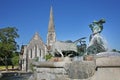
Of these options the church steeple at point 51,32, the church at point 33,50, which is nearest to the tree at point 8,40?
the church at point 33,50

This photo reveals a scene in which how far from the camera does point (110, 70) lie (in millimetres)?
5031

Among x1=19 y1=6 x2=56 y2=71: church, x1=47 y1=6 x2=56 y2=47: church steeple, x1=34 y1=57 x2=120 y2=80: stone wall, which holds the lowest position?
x1=34 y1=57 x2=120 y2=80: stone wall

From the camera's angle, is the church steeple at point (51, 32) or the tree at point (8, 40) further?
the church steeple at point (51, 32)

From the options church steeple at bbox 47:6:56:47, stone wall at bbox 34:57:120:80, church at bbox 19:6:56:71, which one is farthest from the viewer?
church steeple at bbox 47:6:56:47

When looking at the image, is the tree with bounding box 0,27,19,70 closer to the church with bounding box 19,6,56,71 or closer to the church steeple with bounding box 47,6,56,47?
the church with bounding box 19,6,56,71

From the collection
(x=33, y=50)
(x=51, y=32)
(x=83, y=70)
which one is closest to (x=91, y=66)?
(x=83, y=70)

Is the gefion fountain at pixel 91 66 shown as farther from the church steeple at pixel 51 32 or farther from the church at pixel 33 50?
the church steeple at pixel 51 32

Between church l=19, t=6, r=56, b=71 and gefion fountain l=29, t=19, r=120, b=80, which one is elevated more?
church l=19, t=6, r=56, b=71

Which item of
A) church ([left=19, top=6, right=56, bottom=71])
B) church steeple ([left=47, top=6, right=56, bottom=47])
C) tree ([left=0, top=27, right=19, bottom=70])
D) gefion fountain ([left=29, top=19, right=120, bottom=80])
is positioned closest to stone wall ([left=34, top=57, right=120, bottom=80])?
gefion fountain ([left=29, top=19, right=120, bottom=80])

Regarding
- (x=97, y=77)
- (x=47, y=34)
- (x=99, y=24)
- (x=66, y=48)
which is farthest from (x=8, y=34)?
(x=97, y=77)

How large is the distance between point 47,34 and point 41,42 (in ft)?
44.1

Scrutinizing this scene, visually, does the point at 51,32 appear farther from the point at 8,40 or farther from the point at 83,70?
the point at 83,70

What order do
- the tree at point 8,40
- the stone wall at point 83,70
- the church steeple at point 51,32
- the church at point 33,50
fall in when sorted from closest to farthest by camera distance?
the stone wall at point 83,70 < the tree at point 8,40 < the church at point 33,50 < the church steeple at point 51,32

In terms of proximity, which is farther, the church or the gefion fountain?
the church
